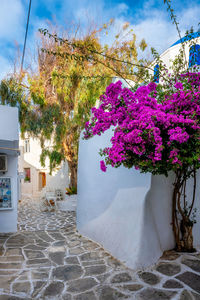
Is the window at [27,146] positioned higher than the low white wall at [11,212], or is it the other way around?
the window at [27,146]

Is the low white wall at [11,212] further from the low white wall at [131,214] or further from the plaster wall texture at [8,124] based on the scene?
the low white wall at [131,214]

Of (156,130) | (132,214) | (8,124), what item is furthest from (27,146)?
(156,130)

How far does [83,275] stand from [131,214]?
180 centimetres

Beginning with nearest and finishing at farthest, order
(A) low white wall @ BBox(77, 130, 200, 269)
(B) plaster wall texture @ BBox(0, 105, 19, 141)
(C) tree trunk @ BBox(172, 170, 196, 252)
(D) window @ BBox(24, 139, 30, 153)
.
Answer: (A) low white wall @ BBox(77, 130, 200, 269) < (C) tree trunk @ BBox(172, 170, 196, 252) < (B) plaster wall texture @ BBox(0, 105, 19, 141) < (D) window @ BBox(24, 139, 30, 153)

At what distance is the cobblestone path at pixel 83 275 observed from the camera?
4203mm

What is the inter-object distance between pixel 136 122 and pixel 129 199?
8.47ft

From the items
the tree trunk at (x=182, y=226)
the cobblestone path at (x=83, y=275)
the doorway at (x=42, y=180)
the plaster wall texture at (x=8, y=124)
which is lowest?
the cobblestone path at (x=83, y=275)

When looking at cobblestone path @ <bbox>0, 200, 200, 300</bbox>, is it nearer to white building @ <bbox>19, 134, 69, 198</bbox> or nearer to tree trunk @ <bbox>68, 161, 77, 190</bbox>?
tree trunk @ <bbox>68, 161, 77, 190</bbox>

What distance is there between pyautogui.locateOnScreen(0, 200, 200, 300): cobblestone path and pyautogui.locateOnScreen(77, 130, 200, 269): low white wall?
0.91 feet

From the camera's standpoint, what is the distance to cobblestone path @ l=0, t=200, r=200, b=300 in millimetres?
4203

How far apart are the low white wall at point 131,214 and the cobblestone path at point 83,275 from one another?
279 mm

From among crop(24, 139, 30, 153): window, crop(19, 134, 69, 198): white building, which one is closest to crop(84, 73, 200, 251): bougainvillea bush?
crop(19, 134, 69, 198): white building

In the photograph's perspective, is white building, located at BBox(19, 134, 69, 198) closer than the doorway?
Yes

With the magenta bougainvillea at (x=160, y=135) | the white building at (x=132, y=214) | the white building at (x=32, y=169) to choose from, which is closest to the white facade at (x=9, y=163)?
the white building at (x=132, y=214)
